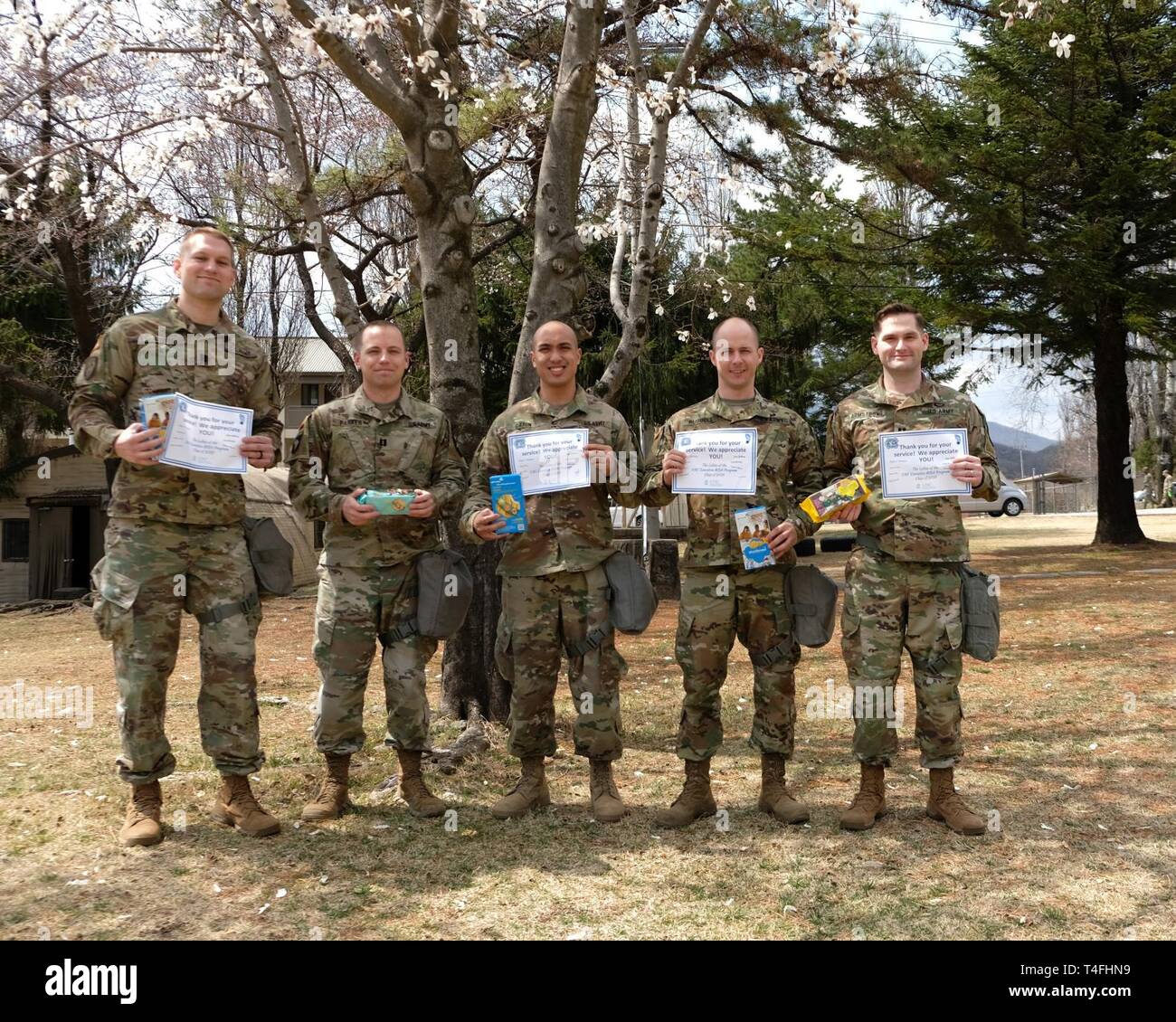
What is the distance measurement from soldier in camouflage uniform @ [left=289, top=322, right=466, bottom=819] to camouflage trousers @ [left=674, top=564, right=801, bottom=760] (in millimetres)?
1307

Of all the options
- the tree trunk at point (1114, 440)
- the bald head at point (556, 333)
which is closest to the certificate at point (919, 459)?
the bald head at point (556, 333)

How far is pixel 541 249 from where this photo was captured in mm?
6070

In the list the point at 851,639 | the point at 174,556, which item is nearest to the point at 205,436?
the point at 174,556

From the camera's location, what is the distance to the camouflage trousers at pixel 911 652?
14.9 ft

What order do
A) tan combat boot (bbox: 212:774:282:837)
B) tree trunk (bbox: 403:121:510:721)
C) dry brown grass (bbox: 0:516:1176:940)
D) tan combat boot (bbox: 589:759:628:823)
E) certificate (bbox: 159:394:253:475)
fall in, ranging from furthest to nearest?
tree trunk (bbox: 403:121:510:721)
tan combat boot (bbox: 589:759:628:823)
tan combat boot (bbox: 212:774:282:837)
certificate (bbox: 159:394:253:475)
dry brown grass (bbox: 0:516:1176:940)

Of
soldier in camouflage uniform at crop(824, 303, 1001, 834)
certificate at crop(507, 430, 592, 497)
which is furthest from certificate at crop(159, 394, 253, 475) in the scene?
soldier in camouflage uniform at crop(824, 303, 1001, 834)

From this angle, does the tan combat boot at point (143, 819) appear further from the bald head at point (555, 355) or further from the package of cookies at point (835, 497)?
the package of cookies at point (835, 497)

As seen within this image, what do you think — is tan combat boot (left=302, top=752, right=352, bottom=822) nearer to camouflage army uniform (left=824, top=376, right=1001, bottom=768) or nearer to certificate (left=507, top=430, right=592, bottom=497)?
certificate (left=507, top=430, right=592, bottom=497)

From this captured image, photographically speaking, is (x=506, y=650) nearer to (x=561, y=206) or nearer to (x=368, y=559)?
(x=368, y=559)

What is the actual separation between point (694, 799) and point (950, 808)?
1.21m

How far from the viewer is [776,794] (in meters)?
4.75

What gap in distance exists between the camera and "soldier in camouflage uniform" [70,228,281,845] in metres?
4.41

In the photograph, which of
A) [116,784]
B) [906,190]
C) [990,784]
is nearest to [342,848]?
[116,784]

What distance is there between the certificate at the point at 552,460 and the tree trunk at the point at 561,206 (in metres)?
1.32
